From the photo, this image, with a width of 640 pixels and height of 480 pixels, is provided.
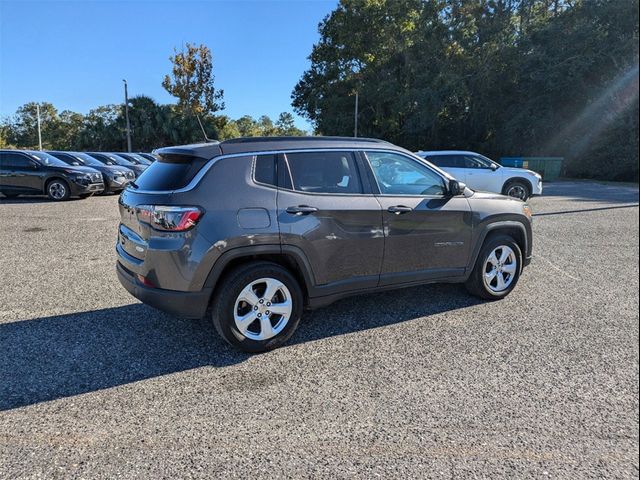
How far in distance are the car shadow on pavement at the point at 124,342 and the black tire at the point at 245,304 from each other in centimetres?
16

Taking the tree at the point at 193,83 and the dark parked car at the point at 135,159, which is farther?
the tree at the point at 193,83

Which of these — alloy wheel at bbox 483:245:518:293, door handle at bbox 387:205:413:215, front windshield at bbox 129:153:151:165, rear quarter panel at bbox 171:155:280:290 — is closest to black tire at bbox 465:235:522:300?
alloy wheel at bbox 483:245:518:293

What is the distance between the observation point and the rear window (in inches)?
136

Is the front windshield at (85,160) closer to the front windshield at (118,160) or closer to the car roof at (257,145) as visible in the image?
the front windshield at (118,160)

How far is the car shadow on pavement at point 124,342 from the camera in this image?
3141 millimetres

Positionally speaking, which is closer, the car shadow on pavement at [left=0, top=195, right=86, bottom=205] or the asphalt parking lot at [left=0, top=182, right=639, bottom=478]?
the asphalt parking lot at [left=0, top=182, right=639, bottom=478]

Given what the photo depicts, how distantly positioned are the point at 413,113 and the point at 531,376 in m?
31.9

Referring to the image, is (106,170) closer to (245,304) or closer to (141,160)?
(141,160)

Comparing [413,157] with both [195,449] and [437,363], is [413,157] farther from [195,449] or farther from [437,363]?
[195,449]

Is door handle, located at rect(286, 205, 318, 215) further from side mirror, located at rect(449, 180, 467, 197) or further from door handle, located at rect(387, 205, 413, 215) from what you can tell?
side mirror, located at rect(449, 180, 467, 197)

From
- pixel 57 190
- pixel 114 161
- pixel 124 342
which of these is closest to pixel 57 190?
pixel 57 190

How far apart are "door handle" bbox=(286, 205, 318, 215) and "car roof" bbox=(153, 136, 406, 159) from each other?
561mm

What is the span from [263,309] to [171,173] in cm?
137

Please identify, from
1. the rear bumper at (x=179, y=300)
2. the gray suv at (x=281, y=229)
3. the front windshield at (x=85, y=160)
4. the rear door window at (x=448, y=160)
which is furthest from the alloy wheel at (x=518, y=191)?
the front windshield at (x=85, y=160)
